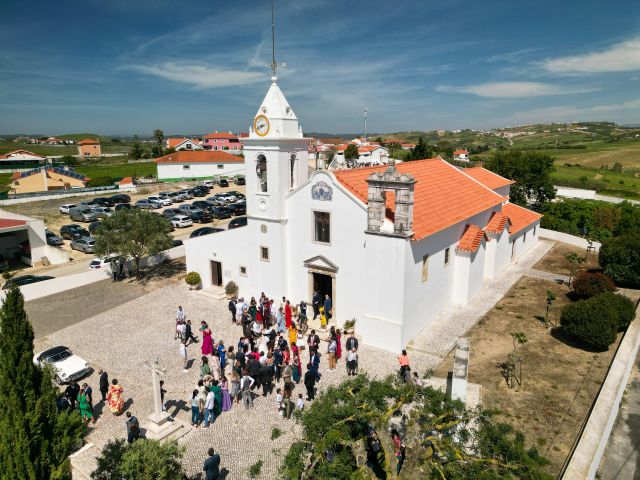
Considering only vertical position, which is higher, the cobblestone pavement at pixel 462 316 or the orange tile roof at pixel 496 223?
the orange tile roof at pixel 496 223

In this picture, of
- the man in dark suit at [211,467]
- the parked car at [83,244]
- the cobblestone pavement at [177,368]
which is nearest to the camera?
the man in dark suit at [211,467]

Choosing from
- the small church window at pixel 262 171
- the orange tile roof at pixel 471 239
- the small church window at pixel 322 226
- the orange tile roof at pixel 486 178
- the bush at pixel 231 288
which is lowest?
the bush at pixel 231 288

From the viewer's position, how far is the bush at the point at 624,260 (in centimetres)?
2380

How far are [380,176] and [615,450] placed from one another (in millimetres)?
11857

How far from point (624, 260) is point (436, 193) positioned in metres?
11.1

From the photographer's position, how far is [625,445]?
13.8m

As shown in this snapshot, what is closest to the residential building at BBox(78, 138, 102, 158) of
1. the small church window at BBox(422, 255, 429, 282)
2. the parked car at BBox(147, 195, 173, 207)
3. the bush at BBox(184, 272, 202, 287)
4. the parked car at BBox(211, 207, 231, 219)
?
the parked car at BBox(147, 195, 173, 207)

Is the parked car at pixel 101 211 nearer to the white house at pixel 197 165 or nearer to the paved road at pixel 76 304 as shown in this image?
the paved road at pixel 76 304

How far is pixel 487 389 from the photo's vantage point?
1527 centimetres

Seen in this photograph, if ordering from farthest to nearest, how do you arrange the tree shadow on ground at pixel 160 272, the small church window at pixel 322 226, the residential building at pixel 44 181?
the residential building at pixel 44 181, the tree shadow on ground at pixel 160 272, the small church window at pixel 322 226

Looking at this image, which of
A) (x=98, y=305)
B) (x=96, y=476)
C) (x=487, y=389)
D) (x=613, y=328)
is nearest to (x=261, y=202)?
(x=98, y=305)

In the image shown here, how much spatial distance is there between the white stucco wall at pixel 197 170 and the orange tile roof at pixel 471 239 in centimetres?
5477

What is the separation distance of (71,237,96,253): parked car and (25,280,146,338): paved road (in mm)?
9773

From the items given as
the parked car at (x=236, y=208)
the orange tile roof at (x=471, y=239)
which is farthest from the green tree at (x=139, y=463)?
the parked car at (x=236, y=208)
